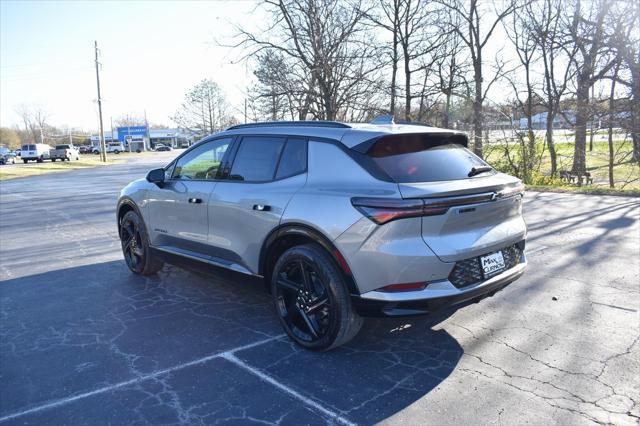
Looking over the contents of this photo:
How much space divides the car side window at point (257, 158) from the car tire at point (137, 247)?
187 cm

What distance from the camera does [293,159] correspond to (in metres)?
3.84

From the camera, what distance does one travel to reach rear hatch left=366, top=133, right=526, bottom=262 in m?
3.12

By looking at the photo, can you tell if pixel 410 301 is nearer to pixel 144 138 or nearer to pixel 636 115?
pixel 636 115

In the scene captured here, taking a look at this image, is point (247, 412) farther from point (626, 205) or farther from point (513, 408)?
point (626, 205)

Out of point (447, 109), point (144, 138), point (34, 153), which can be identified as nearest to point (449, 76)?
point (447, 109)

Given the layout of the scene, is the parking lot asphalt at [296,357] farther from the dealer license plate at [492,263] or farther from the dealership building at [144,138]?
the dealership building at [144,138]

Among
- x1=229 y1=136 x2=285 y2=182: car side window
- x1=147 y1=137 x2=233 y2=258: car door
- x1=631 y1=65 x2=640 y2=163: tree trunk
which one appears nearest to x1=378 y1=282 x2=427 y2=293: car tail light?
x1=229 y1=136 x2=285 y2=182: car side window

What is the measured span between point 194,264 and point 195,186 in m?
0.79

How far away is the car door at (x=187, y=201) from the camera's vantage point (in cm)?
455

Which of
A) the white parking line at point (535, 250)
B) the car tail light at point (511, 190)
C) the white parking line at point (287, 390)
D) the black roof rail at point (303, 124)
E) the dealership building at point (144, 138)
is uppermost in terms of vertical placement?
the dealership building at point (144, 138)

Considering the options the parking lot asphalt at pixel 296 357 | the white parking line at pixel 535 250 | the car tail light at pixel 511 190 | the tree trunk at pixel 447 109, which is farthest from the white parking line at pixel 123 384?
the tree trunk at pixel 447 109

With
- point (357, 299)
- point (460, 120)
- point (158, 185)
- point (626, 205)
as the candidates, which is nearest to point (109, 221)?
point (158, 185)

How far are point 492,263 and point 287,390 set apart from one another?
1.75m

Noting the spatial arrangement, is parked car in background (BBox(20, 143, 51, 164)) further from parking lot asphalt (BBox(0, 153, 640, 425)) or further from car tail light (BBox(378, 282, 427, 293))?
car tail light (BBox(378, 282, 427, 293))
